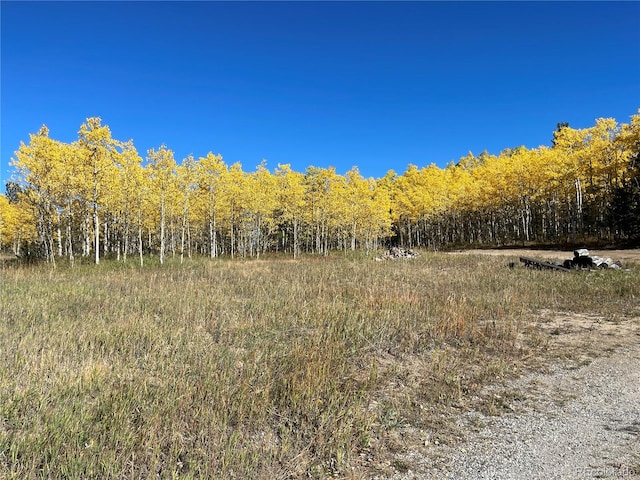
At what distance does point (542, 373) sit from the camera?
19.9 feet

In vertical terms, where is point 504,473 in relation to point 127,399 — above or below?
below

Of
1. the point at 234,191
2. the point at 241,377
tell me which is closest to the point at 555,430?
the point at 241,377

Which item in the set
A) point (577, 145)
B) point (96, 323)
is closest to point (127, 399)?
point (96, 323)

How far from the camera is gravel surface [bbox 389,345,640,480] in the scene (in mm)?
3494

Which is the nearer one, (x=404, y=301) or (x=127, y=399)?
(x=127, y=399)

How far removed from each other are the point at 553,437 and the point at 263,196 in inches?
1323

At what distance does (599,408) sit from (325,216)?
3907 centimetres

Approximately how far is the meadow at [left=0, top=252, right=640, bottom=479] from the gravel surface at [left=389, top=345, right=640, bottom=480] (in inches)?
12.4

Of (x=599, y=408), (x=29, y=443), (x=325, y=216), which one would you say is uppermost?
(x=325, y=216)

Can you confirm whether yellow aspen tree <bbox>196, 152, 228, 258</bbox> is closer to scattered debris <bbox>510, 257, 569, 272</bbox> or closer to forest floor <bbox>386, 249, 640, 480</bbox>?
scattered debris <bbox>510, 257, 569, 272</bbox>

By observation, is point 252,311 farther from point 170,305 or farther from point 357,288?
point 357,288

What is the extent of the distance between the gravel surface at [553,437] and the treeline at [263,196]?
68.6 ft

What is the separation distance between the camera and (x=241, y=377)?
4965 millimetres

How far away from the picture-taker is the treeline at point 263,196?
2242cm
